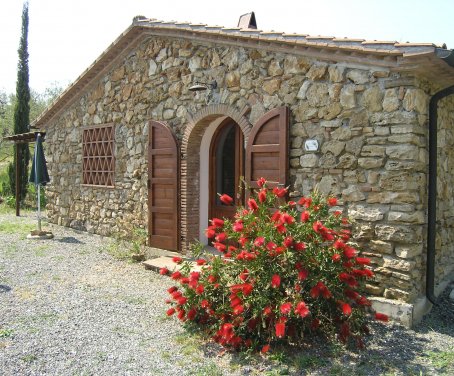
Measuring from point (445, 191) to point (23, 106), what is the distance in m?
16.2

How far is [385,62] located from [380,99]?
0.41 metres

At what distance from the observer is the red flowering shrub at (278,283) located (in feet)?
12.6

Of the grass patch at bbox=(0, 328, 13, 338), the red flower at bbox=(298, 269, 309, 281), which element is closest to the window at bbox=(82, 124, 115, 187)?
the grass patch at bbox=(0, 328, 13, 338)

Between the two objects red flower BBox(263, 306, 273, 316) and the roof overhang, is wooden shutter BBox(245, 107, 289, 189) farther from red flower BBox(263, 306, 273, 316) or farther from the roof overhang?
red flower BBox(263, 306, 273, 316)

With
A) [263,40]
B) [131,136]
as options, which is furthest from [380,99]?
[131,136]

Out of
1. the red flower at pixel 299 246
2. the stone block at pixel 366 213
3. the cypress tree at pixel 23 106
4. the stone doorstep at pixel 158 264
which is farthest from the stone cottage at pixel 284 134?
the cypress tree at pixel 23 106

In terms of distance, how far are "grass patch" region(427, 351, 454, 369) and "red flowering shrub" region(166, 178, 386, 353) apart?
1.79 feet

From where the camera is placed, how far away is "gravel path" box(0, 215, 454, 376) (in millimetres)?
3695

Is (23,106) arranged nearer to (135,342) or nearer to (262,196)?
(135,342)

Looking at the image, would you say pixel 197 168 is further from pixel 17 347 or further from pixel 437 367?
pixel 437 367

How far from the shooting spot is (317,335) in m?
4.29

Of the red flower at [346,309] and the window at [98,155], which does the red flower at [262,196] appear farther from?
the window at [98,155]

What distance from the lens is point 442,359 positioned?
12.8 ft

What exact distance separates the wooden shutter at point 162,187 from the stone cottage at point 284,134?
0.09 feet
